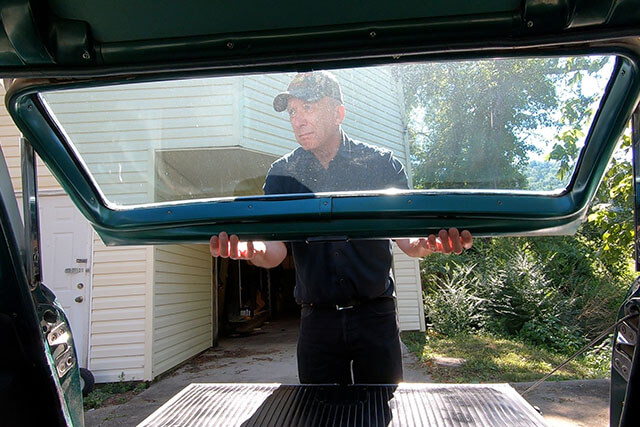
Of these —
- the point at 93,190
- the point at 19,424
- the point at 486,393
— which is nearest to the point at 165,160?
the point at 93,190

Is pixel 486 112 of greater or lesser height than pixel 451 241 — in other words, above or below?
above

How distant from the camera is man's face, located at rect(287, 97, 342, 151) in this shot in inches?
56.0

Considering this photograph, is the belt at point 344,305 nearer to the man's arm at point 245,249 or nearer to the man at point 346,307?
the man at point 346,307

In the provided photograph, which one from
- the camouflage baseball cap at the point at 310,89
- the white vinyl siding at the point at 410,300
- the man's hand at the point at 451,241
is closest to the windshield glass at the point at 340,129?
the camouflage baseball cap at the point at 310,89

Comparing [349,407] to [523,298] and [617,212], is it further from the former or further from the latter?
[523,298]

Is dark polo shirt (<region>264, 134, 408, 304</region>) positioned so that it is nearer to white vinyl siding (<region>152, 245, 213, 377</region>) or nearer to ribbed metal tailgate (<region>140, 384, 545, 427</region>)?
ribbed metal tailgate (<region>140, 384, 545, 427</region>)

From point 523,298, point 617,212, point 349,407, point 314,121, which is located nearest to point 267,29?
point 314,121

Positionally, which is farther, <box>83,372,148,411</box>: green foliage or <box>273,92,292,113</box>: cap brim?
<box>83,372,148,411</box>: green foliage

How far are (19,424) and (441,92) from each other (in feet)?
4.86

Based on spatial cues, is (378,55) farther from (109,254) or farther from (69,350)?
(109,254)

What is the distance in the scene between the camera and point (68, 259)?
607 centimetres

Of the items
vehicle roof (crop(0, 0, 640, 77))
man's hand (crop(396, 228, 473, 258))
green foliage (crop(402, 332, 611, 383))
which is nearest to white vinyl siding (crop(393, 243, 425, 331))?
green foliage (crop(402, 332, 611, 383))

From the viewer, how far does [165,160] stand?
5.34ft

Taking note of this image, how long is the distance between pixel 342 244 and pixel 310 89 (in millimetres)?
913
